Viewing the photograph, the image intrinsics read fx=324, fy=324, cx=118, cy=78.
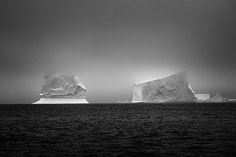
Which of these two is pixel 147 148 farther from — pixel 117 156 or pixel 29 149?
pixel 29 149

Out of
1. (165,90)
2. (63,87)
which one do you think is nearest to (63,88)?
(63,87)

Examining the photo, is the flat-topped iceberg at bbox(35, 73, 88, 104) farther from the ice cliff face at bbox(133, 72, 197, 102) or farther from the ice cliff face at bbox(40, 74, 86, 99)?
the ice cliff face at bbox(133, 72, 197, 102)

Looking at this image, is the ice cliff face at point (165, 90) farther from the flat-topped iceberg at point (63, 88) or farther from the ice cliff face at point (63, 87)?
the ice cliff face at point (63, 87)

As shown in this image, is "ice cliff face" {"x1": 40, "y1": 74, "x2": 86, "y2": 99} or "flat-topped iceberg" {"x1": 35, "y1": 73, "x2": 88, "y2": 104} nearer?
"ice cliff face" {"x1": 40, "y1": 74, "x2": 86, "y2": 99}

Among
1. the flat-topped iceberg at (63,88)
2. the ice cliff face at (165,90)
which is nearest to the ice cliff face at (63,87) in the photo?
the flat-topped iceberg at (63,88)

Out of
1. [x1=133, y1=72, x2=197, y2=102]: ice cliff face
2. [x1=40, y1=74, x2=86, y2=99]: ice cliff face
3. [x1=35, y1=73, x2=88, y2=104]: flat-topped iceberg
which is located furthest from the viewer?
[x1=133, y1=72, x2=197, y2=102]: ice cliff face

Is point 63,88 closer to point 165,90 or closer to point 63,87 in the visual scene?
point 63,87

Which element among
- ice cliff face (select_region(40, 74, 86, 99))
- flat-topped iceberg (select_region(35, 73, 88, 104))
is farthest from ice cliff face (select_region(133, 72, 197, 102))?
ice cliff face (select_region(40, 74, 86, 99))
